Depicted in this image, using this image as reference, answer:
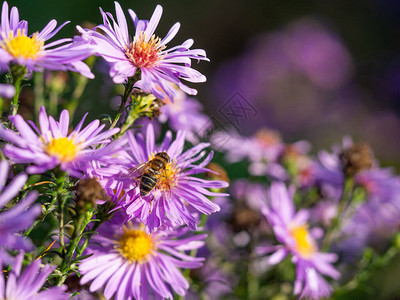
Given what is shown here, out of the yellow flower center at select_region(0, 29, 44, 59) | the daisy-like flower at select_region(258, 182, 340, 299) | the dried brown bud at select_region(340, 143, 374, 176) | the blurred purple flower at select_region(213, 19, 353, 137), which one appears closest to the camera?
the yellow flower center at select_region(0, 29, 44, 59)

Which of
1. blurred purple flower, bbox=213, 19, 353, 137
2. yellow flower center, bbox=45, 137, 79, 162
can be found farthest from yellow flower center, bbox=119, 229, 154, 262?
blurred purple flower, bbox=213, 19, 353, 137

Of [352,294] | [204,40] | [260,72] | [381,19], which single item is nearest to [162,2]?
[204,40]

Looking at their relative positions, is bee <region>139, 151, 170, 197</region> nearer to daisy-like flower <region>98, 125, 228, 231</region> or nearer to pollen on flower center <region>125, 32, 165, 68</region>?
daisy-like flower <region>98, 125, 228, 231</region>

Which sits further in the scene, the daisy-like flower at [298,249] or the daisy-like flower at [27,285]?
the daisy-like flower at [298,249]

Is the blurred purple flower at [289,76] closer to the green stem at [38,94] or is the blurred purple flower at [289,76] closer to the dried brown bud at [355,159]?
the dried brown bud at [355,159]

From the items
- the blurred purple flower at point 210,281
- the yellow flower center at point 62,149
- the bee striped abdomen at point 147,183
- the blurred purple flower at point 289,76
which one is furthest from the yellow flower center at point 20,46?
the blurred purple flower at point 289,76

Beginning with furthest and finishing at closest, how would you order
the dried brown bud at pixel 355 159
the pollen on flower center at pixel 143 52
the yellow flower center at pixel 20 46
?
1. the dried brown bud at pixel 355 159
2. the pollen on flower center at pixel 143 52
3. the yellow flower center at pixel 20 46

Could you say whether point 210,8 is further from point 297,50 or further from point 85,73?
point 85,73
